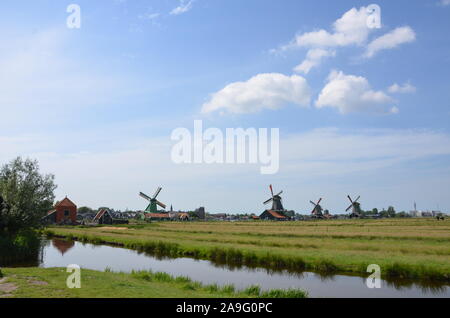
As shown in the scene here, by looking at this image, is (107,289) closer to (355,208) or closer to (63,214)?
(63,214)

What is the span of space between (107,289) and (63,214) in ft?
320

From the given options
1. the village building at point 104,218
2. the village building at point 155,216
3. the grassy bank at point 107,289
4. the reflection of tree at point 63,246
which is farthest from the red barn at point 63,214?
the grassy bank at point 107,289

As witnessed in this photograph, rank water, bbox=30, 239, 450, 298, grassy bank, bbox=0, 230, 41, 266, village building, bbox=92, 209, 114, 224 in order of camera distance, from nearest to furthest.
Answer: water, bbox=30, 239, 450, 298 < grassy bank, bbox=0, 230, 41, 266 < village building, bbox=92, 209, 114, 224

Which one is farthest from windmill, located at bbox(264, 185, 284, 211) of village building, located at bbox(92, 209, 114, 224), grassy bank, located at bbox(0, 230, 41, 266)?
grassy bank, located at bbox(0, 230, 41, 266)

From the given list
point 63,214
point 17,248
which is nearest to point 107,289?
point 17,248

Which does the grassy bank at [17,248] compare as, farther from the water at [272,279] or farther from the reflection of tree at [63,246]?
the reflection of tree at [63,246]

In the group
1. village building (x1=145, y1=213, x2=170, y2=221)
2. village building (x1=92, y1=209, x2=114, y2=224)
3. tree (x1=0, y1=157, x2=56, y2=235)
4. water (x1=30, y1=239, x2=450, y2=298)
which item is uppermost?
tree (x1=0, y1=157, x2=56, y2=235)

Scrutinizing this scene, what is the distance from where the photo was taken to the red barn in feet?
333

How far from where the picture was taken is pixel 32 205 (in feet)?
128

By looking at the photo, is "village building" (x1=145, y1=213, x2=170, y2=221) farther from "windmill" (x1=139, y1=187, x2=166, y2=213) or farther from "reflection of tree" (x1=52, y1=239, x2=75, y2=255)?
"reflection of tree" (x1=52, y1=239, x2=75, y2=255)

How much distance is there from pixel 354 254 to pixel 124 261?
859 inches
